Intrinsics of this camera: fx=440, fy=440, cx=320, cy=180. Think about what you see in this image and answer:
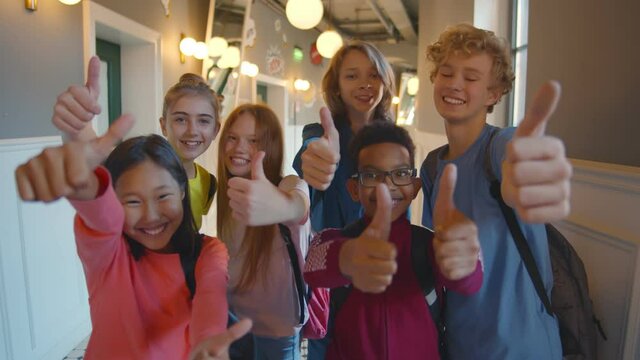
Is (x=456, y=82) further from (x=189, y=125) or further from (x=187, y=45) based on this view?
(x=187, y=45)

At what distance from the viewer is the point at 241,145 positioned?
4.18 ft

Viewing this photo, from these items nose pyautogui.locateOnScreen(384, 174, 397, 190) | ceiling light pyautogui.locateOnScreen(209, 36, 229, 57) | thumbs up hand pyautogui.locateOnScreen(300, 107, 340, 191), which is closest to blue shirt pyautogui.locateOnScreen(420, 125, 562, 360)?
nose pyautogui.locateOnScreen(384, 174, 397, 190)

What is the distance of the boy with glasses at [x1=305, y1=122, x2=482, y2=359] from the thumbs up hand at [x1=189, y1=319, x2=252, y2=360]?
176 mm

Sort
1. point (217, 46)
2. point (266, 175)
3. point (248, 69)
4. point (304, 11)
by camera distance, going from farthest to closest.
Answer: point (248, 69) < point (217, 46) < point (304, 11) < point (266, 175)

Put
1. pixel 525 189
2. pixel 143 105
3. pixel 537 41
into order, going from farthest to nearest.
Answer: pixel 143 105
pixel 537 41
pixel 525 189

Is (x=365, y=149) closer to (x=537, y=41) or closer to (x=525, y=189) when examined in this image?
(x=525, y=189)

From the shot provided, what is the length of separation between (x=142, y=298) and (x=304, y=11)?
3377 mm

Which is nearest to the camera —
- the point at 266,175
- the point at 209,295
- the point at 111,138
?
the point at 111,138

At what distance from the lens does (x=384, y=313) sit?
0.84m

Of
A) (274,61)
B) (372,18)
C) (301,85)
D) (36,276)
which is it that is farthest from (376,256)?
(372,18)

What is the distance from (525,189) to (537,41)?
1348 millimetres

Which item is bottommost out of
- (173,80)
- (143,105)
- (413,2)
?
(143,105)

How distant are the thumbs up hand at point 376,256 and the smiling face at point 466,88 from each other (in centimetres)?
44

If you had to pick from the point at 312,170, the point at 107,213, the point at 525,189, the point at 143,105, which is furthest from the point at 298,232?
the point at 143,105
